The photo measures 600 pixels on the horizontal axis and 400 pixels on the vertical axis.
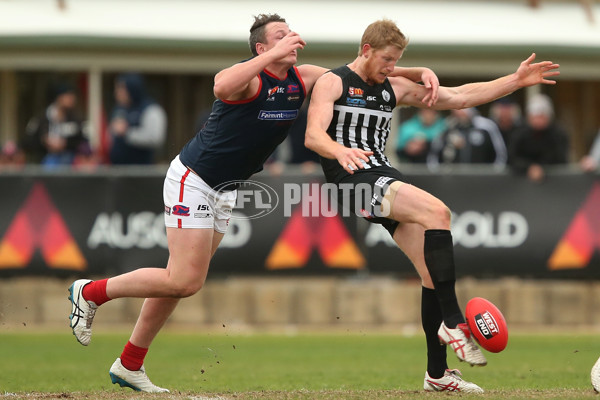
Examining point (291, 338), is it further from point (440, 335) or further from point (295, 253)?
point (440, 335)

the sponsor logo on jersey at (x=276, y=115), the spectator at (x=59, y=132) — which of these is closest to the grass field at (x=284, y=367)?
the sponsor logo on jersey at (x=276, y=115)

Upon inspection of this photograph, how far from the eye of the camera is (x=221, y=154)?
8.45 metres

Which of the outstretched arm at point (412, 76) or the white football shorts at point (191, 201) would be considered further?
the outstretched arm at point (412, 76)

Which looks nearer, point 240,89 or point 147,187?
point 240,89

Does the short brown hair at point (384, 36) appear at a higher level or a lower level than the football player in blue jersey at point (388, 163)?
higher

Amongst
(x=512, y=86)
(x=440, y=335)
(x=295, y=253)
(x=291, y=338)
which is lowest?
(x=291, y=338)

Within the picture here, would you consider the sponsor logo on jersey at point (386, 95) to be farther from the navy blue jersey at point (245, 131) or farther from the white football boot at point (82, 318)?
the white football boot at point (82, 318)

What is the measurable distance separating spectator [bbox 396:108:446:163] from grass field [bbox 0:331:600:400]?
265 centimetres

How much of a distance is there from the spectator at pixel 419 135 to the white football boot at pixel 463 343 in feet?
25.0

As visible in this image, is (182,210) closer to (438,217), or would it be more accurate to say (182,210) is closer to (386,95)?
(386,95)

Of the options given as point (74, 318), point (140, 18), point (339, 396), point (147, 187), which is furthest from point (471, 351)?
point (140, 18)

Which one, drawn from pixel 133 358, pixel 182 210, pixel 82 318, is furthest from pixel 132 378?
pixel 182 210

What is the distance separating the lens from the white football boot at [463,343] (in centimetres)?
777

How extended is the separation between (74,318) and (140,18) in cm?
938
